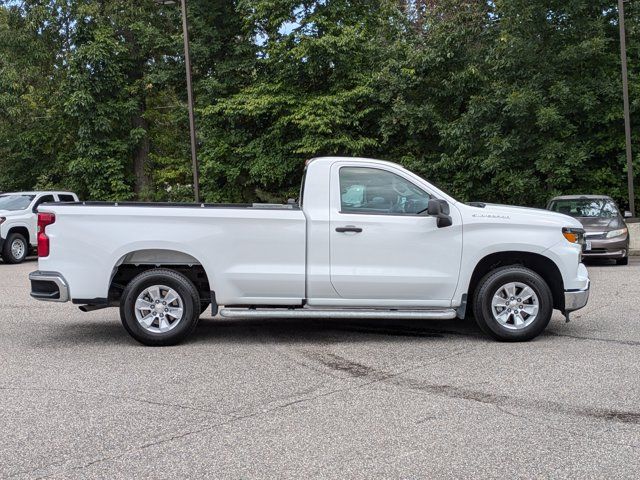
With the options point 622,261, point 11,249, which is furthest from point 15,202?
point 622,261

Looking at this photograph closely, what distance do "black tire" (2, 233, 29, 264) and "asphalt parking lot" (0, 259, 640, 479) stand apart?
10.7m

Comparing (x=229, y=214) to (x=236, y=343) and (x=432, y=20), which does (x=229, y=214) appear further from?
(x=432, y=20)

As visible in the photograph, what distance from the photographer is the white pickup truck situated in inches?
276

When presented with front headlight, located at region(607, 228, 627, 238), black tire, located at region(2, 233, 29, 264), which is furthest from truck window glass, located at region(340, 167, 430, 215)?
black tire, located at region(2, 233, 29, 264)

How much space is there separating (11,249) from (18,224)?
707mm

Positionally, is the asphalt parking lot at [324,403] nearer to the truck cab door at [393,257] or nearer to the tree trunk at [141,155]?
the truck cab door at [393,257]

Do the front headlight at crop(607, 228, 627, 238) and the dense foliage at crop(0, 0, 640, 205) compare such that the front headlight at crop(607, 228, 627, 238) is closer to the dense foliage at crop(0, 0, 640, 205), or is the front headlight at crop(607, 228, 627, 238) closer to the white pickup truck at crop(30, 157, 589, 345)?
the dense foliage at crop(0, 0, 640, 205)

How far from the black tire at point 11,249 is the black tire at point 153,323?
12.4m

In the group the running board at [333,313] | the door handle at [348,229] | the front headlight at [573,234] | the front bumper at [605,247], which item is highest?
the door handle at [348,229]

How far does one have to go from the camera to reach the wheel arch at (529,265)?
7.26m

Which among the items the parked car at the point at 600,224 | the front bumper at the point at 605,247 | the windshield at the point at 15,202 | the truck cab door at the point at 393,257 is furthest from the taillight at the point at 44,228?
the windshield at the point at 15,202

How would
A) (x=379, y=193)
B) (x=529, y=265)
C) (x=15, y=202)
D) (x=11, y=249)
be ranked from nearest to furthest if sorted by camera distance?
(x=379, y=193) < (x=529, y=265) < (x=11, y=249) < (x=15, y=202)

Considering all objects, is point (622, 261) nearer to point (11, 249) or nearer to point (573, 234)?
point (573, 234)

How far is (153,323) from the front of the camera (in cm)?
710
